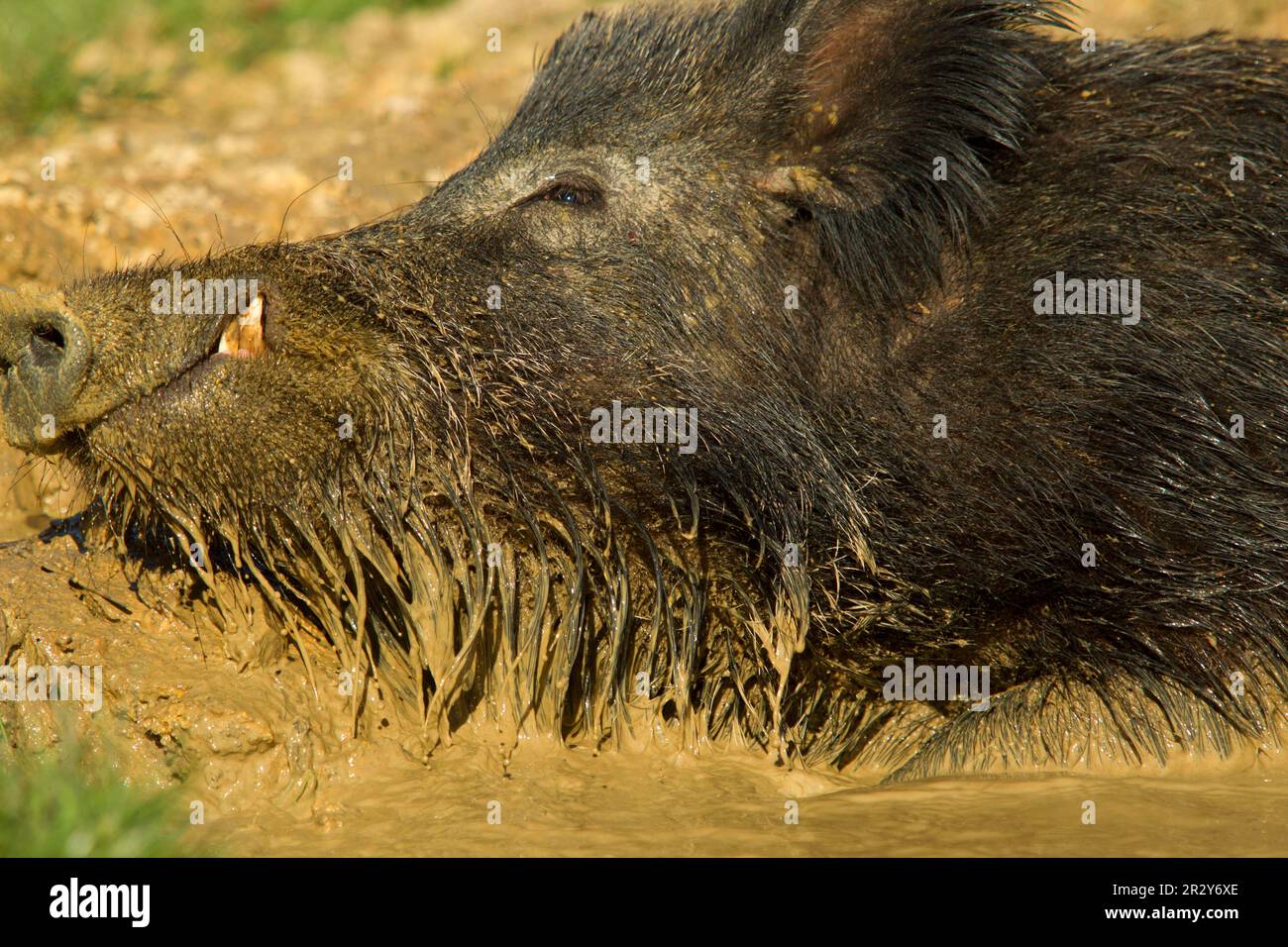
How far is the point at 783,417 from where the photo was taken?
4090 millimetres

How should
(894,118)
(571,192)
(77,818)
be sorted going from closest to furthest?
(77,818) → (571,192) → (894,118)

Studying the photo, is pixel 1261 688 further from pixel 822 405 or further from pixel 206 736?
pixel 206 736

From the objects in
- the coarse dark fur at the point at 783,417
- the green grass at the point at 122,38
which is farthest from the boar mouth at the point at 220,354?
the green grass at the point at 122,38

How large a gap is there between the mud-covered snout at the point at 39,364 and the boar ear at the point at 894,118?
75.8 inches

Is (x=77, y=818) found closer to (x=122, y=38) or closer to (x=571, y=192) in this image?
(x=571, y=192)

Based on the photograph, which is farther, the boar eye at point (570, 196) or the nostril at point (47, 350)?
the boar eye at point (570, 196)

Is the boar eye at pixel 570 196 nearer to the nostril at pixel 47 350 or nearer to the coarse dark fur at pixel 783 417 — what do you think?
the coarse dark fur at pixel 783 417

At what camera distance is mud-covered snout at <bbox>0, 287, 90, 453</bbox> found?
357cm

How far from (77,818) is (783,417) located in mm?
2028

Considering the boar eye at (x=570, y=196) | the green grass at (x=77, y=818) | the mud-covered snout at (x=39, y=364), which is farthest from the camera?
the boar eye at (x=570, y=196)

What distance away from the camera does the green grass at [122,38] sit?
24.3 ft

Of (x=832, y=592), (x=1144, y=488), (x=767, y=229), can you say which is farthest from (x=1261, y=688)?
(x=767, y=229)

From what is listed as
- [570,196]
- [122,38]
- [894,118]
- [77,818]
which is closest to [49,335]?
[77,818]

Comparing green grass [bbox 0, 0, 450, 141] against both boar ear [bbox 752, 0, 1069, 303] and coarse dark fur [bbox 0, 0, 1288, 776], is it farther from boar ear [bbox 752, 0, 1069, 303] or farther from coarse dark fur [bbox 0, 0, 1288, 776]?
boar ear [bbox 752, 0, 1069, 303]
